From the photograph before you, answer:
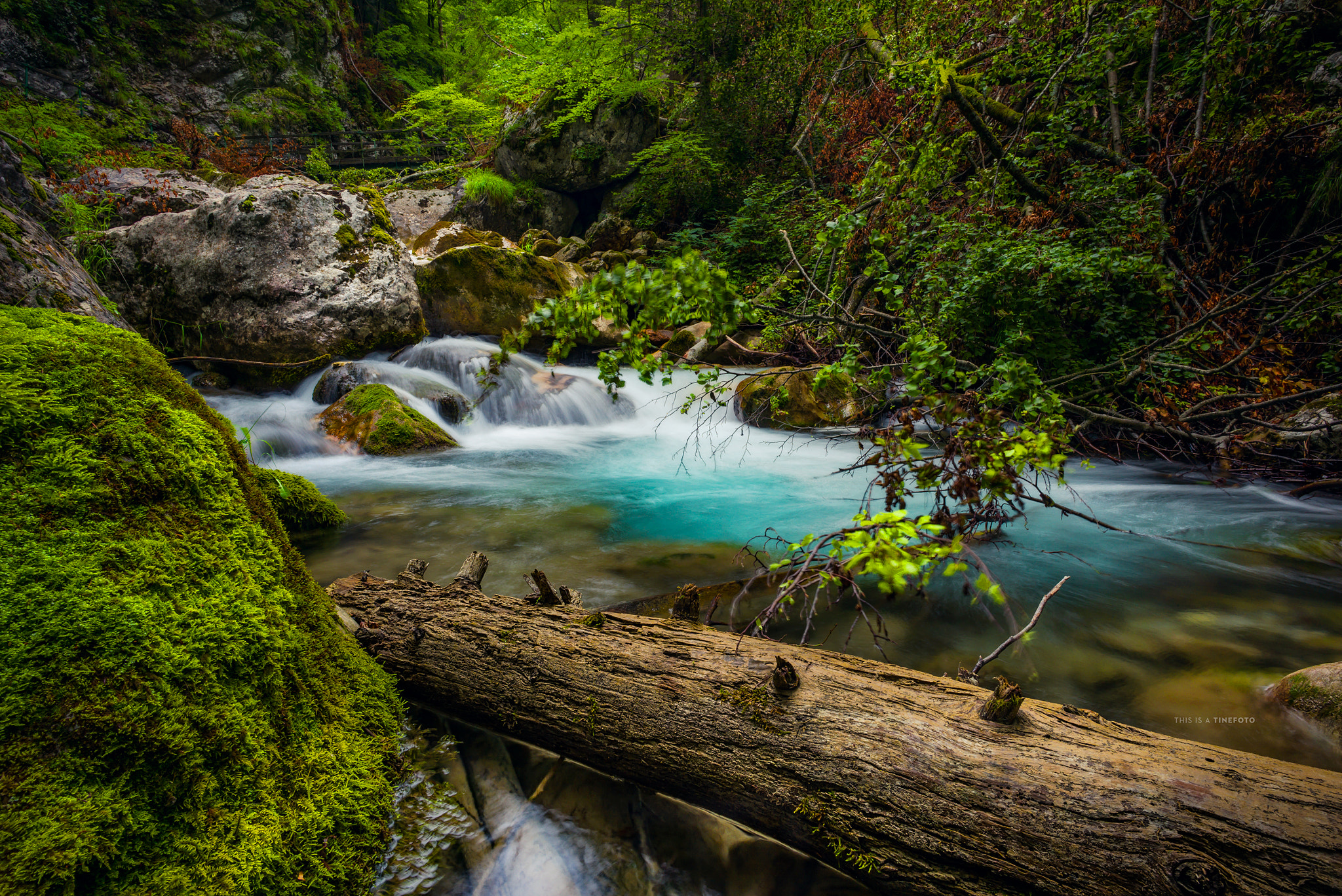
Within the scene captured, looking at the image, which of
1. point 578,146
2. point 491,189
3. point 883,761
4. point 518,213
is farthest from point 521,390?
point 578,146

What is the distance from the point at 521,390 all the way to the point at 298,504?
5484 mm

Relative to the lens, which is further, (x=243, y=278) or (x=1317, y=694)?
(x=243, y=278)

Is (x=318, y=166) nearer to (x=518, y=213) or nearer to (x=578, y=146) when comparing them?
(x=518, y=213)

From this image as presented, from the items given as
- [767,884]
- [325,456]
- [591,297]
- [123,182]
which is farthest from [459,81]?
[767,884]

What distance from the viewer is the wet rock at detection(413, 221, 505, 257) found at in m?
13.8

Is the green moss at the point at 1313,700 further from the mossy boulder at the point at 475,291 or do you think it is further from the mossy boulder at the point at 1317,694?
the mossy boulder at the point at 475,291

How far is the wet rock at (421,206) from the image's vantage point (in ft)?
57.4

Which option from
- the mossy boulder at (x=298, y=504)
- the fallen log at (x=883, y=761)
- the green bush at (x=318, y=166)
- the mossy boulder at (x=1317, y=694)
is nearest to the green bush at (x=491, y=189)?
the green bush at (x=318, y=166)

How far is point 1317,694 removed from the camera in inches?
102

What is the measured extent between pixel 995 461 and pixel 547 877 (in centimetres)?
207

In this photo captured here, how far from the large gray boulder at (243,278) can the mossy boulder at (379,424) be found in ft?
5.77

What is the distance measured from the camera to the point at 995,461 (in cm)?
191

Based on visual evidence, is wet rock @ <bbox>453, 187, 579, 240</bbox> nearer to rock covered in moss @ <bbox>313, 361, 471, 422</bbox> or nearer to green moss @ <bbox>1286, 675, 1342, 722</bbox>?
rock covered in moss @ <bbox>313, 361, 471, 422</bbox>

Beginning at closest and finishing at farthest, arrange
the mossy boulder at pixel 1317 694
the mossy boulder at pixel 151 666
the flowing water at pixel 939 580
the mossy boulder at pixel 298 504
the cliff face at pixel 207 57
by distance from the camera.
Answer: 1. the mossy boulder at pixel 151 666
2. the mossy boulder at pixel 1317 694
3. the flowing water at pixel 939 580
4. the mossy boulder at pixel 298 504
5. the cliff face at pixel 207 57
